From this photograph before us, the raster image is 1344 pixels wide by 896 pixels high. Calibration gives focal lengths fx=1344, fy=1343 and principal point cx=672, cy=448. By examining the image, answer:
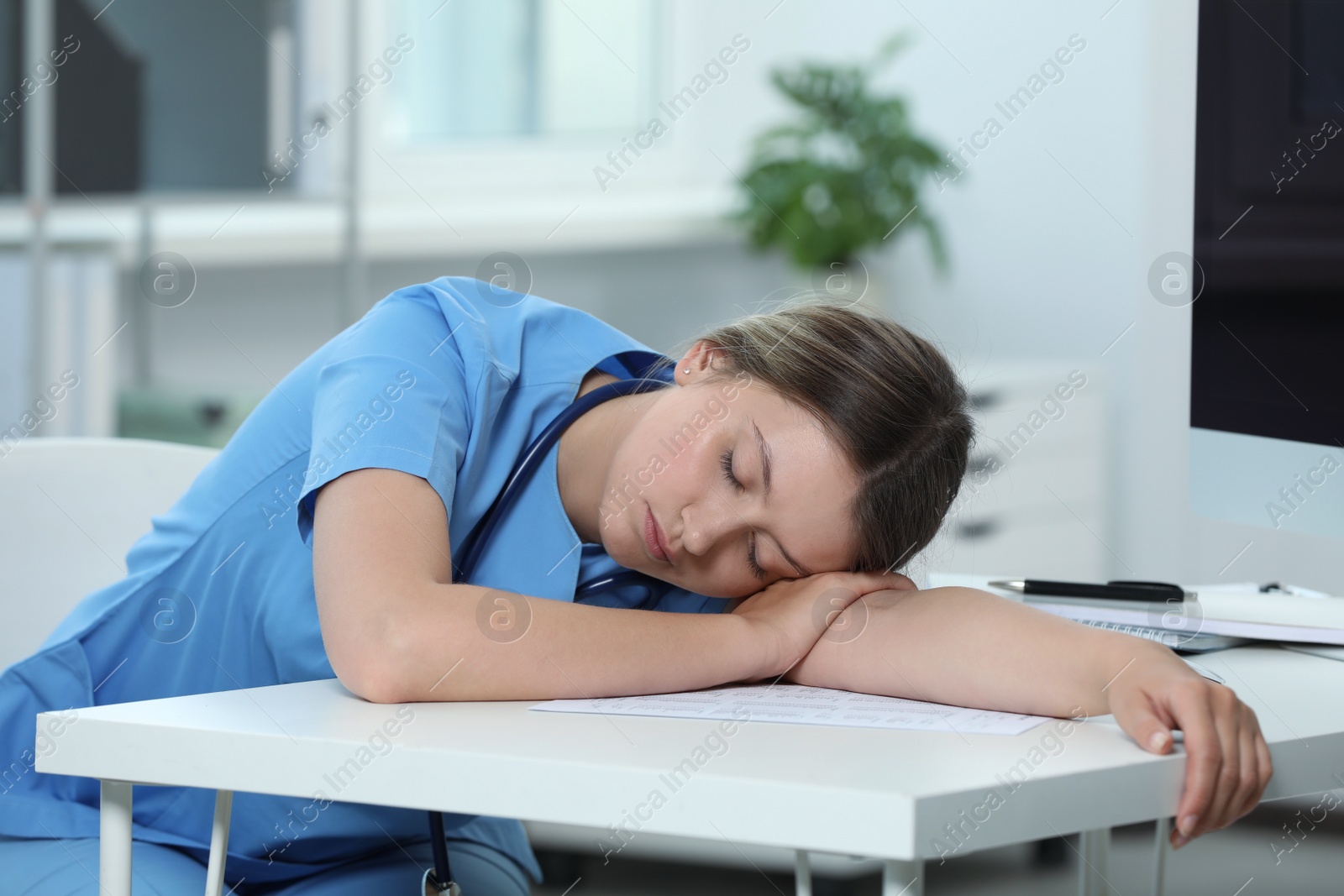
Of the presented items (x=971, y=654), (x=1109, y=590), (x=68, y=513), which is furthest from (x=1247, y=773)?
(x=68, y=513)

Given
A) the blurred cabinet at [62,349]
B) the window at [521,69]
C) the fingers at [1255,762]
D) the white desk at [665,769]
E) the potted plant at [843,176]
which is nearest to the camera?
the white desk at [665,769]

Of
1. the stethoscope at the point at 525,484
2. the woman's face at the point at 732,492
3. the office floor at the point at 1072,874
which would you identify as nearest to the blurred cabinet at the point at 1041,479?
the office floor at the point at 1072,874

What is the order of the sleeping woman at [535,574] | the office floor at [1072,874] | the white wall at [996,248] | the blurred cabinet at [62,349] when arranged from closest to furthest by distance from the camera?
the sleeping woman at [535,574] < the office floor at [1072,874] < the blurred cabinet at [62,349] < the white wall at [996,248]

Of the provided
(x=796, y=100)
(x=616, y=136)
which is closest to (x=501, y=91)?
(x=616, y=136)

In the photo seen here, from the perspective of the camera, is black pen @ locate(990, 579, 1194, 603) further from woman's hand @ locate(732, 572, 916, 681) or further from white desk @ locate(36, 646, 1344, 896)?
white desk @ locate(36, 646, 1344, 896)

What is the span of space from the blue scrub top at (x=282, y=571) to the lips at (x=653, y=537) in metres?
0.09

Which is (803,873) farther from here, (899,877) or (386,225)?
(386,225)

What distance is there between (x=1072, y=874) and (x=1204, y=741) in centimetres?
173

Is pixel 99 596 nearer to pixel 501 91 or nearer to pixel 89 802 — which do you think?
pixel 89 802

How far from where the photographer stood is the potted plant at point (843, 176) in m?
3.25

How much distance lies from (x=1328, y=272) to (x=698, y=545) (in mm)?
492

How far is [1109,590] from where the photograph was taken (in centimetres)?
106

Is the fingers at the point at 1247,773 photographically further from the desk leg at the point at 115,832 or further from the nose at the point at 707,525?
the desk leg at the point at 115,832

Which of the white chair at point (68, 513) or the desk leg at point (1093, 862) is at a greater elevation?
the white chair at point (68, 513)
